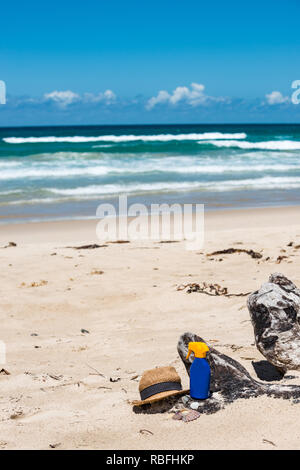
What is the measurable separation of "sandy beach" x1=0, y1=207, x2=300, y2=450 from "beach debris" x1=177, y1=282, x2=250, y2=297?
10 cm

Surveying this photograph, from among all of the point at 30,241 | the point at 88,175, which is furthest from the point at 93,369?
the point at 88,175

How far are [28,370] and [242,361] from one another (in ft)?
Answer: 5.28

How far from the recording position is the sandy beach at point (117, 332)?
9.45 ft

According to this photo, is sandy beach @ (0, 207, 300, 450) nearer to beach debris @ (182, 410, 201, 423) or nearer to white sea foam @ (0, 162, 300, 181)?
beach debris @ (182, 410, 201, 423)

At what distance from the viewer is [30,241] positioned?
9570 mm

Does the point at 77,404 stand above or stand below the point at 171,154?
below

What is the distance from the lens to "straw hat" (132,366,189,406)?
3.20 metres

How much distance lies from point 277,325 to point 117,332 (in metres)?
1.92

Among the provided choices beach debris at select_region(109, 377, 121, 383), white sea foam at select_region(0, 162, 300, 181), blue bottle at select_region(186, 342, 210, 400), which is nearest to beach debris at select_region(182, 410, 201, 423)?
blue bottle at select_region(186, 342, 210, 400)

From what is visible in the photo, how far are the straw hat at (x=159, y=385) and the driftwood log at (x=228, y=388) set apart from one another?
87 mm

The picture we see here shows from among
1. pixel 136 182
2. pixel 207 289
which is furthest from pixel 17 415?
pixel 136 182

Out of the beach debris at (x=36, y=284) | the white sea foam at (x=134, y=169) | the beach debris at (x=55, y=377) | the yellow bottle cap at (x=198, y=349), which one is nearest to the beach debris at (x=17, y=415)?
the beach debris at (x=55, y=377)

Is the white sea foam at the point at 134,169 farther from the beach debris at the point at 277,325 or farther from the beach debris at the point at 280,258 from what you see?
the beach debris at the point at 277,325
